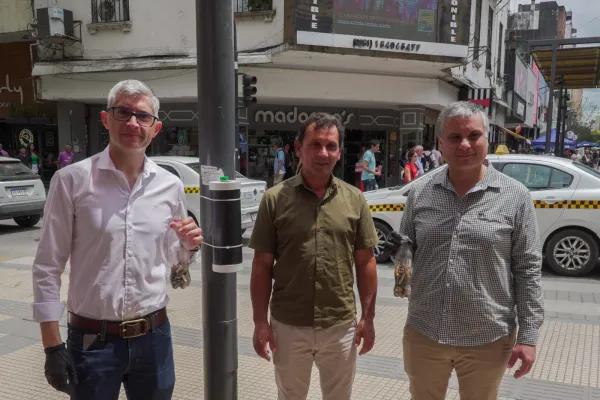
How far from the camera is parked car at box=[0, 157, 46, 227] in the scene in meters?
10.2

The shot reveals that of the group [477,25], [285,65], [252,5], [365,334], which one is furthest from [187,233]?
[477,25]

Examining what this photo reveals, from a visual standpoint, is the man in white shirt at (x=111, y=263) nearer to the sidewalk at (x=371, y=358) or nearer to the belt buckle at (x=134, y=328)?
the belt buckle at (x=134, y=328)

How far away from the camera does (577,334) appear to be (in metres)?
4.76

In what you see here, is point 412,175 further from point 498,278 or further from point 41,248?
point 41,248

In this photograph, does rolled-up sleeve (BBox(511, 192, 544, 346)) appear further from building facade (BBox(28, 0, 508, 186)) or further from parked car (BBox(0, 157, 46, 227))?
building facade (BBox(28, 0, 508, 186))

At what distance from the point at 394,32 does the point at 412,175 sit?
16.7ft

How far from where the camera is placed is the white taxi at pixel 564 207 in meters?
6.85

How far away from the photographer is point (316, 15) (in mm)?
13781

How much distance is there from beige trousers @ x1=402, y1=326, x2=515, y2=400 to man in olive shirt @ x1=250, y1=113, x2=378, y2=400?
0.26 m

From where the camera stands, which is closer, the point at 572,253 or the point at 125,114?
the point at 125,114

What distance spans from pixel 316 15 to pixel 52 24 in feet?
28.2

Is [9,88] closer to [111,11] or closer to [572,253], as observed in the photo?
[111,11]

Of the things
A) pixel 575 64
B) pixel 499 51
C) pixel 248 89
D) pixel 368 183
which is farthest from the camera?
pixel 499 51

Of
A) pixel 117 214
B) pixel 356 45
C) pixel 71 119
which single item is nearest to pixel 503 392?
pixel 117 214
